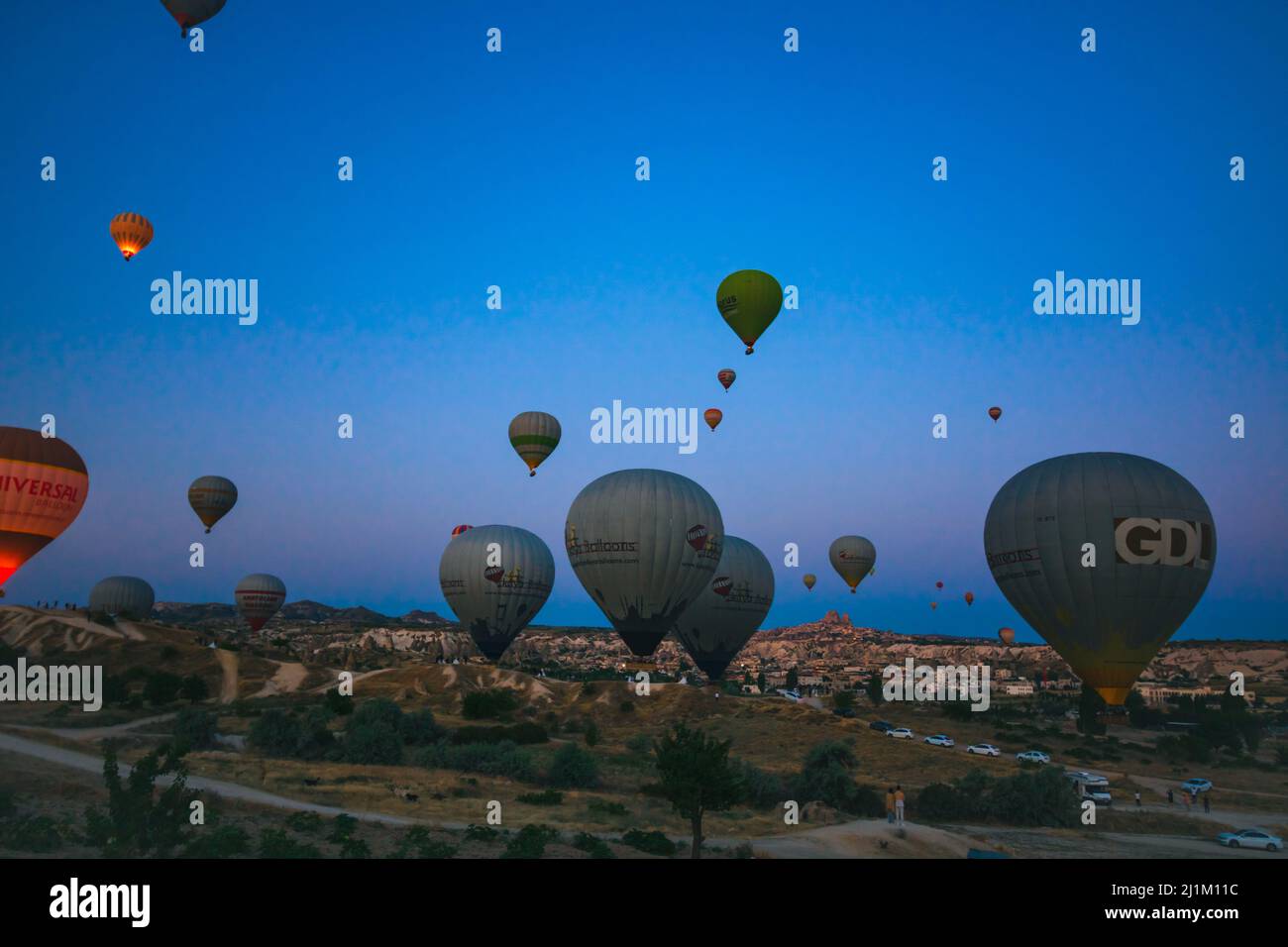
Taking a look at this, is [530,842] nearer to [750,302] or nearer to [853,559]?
[750,302]

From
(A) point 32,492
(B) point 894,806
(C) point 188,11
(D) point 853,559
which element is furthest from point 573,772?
(D) point 853,559

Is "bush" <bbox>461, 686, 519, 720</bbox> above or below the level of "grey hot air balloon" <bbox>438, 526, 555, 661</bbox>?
below

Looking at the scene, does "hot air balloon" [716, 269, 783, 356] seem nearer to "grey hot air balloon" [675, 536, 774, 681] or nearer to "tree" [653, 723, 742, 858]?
"grey hot air balloon" [675, 536, 774, 681]

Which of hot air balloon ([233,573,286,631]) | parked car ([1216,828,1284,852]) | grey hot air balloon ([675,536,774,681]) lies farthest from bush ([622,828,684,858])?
hot air balloon ([233,573,286,631])

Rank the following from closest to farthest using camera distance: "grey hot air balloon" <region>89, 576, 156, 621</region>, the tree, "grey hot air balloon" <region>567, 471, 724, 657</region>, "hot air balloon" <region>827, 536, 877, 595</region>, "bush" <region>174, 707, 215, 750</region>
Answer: the tree
"bush" <region>174, 707, 215, 750</region>
"grey hot air balloon" <region>567, 471, 724, 657</region>
"hot air balloon" <region>827, 536, 877, 595</region>
"grey hot air balloon" <region>89, 576, 156, 621</region>
